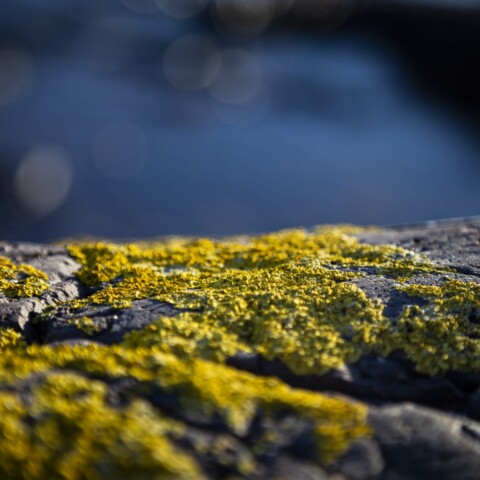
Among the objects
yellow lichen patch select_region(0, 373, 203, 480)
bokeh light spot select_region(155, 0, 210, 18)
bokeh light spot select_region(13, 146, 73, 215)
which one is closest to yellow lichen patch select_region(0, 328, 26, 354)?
yellow lichen patch select_region(0, 373, 203, 480)

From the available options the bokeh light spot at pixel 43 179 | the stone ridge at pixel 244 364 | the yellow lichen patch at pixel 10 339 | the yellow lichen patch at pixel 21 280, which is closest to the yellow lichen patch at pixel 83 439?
the stone ridge at pixel 244 364

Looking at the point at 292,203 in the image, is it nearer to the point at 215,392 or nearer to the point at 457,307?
the point at 457,307

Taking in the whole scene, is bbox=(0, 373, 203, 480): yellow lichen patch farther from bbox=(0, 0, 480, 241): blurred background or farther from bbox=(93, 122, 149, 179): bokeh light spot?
bbox=(93, 122, 149, 179): bokeh light spot

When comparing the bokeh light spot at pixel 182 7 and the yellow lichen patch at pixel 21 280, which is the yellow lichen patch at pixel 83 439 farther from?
the bokeh light spot at pixel 182 7

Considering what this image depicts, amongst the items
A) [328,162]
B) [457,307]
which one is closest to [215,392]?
[457,307]

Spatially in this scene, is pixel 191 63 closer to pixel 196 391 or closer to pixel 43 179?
pixel 43 179

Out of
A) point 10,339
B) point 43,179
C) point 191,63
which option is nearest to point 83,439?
point 10,339
